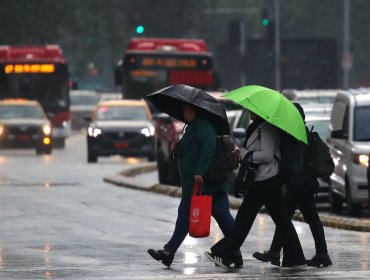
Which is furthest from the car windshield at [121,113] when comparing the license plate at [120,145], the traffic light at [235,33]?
the traffic light at [235,33]

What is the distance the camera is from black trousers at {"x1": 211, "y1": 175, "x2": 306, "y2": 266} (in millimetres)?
13789

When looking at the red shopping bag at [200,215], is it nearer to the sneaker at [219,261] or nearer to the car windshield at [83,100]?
the sneaker at [219,261]

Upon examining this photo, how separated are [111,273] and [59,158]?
94.1 ft

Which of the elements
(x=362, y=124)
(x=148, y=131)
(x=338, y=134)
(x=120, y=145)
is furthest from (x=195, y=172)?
(x=148, y=131)

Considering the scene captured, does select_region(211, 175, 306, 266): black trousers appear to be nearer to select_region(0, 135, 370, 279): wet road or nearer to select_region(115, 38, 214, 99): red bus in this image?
select_region(0, 135, 370, 279): wet road

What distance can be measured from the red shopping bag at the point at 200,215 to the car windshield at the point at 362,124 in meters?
7.89

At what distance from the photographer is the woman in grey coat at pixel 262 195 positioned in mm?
13727

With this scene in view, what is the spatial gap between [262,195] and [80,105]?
56.4m

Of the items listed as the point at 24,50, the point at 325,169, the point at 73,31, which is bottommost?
the point at 73,31

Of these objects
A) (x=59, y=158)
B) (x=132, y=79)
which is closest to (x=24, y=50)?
(x=132, y=79)

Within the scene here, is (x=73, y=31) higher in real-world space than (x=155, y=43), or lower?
lower

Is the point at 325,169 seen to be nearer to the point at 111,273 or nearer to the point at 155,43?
the point at 111,273

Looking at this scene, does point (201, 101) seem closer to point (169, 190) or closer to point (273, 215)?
point (273, 215)

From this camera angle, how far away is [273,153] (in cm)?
1377
